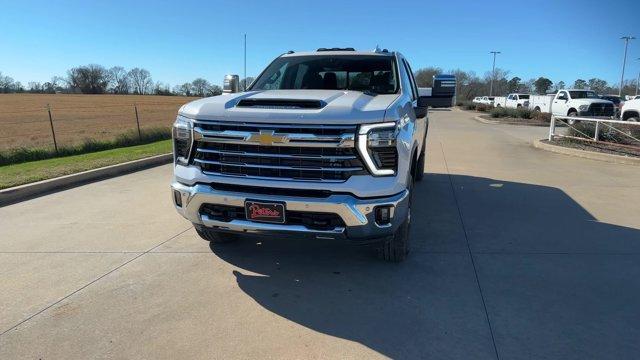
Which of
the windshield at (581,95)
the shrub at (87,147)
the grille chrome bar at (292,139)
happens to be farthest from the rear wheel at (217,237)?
the windshield at (581,95)

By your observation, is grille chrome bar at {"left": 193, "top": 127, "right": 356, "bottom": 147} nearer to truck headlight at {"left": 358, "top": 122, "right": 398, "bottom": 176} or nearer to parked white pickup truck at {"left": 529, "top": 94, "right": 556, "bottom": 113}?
truck headlight at {"left": 358, "top": 122, "right": 398, "bottom": 176}

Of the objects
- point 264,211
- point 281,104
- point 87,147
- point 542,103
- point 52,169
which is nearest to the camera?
point 264,211

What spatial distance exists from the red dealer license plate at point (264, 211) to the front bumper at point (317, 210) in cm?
3

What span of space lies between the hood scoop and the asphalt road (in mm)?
1501

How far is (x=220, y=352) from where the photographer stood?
9.98 feet

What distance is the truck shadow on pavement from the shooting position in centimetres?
319

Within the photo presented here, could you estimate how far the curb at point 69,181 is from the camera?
7.12 meters

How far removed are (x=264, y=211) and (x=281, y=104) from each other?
2.94 ft

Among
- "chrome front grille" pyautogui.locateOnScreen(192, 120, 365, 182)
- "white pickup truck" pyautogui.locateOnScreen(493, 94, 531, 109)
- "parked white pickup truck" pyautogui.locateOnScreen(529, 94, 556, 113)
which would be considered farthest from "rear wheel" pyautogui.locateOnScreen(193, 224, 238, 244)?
"white pickup truck" pyautogui.locateOnScreen(493, 94, 531, 109)

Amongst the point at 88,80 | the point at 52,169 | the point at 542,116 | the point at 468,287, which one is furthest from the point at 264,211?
the point at 88,80

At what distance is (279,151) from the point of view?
3672 millimetres

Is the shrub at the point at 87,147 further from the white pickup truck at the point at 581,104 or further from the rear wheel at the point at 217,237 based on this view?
the white pickup truck at the point at 581,104

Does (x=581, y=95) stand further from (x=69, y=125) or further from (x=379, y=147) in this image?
(x=69, y=125)

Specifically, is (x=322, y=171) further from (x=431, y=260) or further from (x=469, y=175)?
(x=469, y=175)
